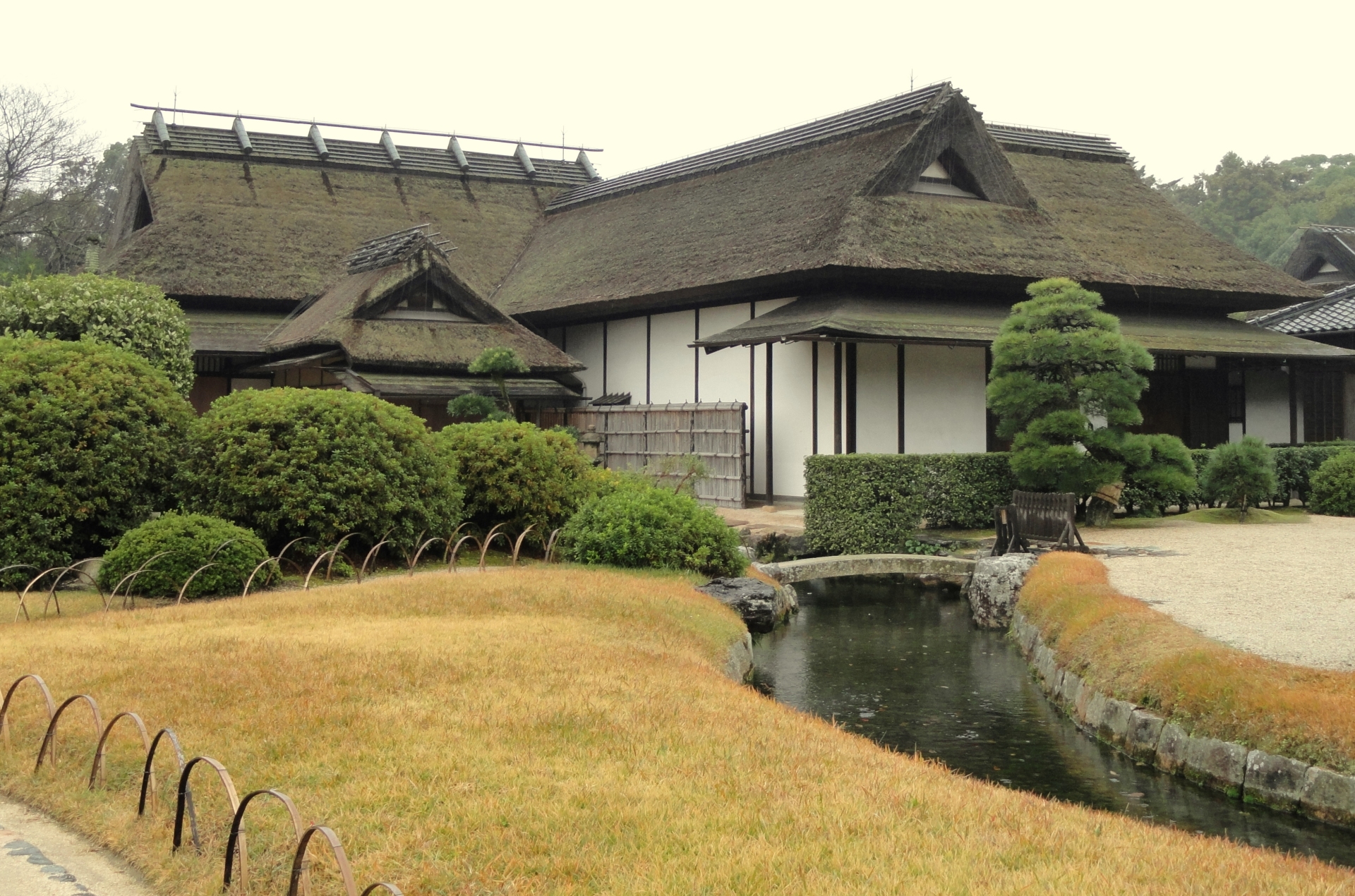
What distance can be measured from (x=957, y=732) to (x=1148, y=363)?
33.5 feet

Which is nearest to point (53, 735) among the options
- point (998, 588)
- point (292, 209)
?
point (998, 588)

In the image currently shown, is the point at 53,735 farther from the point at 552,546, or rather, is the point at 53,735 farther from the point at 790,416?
the point at 790,416

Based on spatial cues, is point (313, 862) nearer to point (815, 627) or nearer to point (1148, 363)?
point (815, 627)

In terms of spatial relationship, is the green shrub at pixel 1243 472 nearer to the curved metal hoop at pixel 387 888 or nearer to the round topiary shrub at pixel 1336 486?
the round topiary shrub at pixel 1336 486

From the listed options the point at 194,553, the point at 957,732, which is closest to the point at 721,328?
the point at 194,553

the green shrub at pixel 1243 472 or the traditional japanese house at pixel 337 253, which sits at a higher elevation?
the traditional japanese house at pixel 337 253

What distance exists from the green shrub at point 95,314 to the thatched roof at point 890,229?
367 inches

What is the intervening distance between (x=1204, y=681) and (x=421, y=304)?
1917 cm

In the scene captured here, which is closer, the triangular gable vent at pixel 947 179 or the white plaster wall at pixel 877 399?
the white plaster wall at pixel 877 399

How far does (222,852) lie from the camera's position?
5.43m

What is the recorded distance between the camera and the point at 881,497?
17.6 m

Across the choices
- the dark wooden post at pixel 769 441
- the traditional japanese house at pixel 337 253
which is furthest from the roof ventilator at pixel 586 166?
the dark wooden post at pixel 769 441

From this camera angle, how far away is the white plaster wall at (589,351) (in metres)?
27.4

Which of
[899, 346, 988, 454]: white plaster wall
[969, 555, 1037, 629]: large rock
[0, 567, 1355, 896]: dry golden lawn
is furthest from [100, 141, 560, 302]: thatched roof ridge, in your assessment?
[0, 567, 1355, 896]: dry golden lawn
